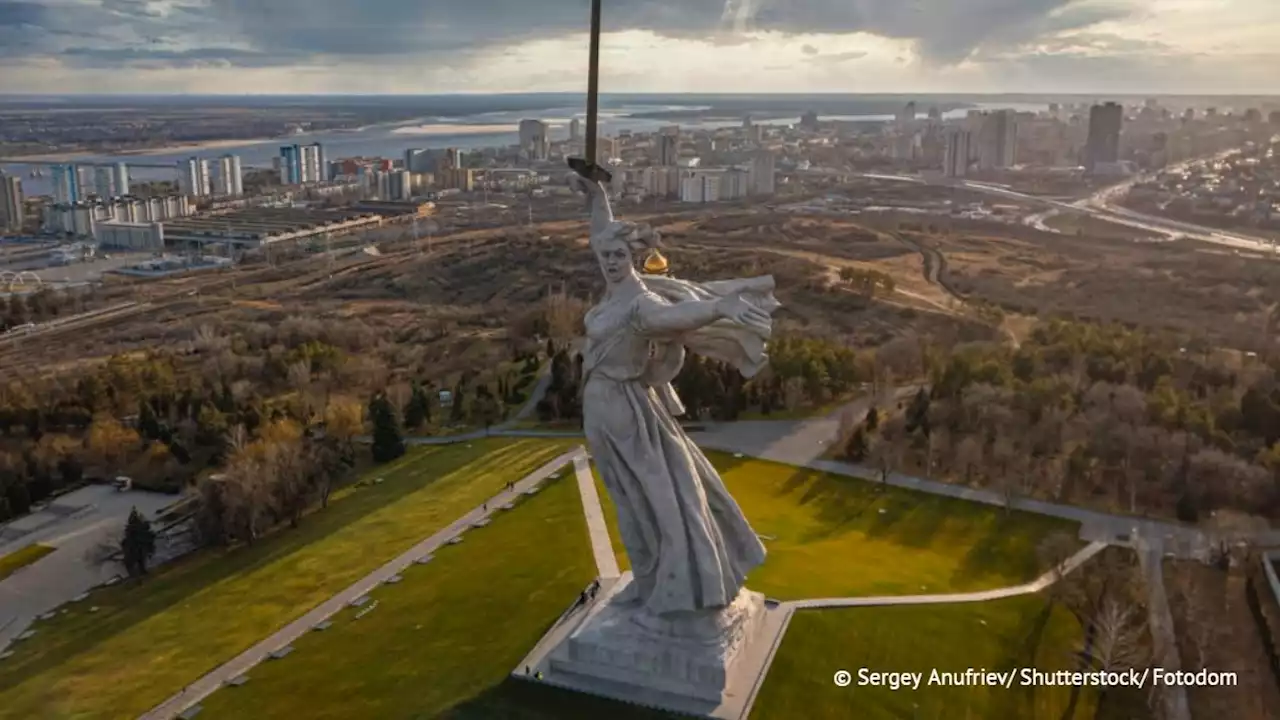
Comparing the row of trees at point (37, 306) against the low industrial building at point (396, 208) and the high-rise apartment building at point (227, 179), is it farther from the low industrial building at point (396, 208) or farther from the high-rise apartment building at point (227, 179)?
the high-rise apartment building at point (227, 179)

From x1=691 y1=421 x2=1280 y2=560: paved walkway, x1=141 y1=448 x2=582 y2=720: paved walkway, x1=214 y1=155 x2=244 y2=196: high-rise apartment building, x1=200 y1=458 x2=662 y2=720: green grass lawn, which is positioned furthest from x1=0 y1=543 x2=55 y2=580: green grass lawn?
x1=214 y1=155 x2=244 y2=196: high-rise apartment building

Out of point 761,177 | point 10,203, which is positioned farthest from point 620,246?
point 10,203

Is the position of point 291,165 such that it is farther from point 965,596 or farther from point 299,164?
point 965,596

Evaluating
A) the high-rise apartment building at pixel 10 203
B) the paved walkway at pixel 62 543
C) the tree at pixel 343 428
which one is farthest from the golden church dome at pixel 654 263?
the high-rise apartment building at pixel 10 203

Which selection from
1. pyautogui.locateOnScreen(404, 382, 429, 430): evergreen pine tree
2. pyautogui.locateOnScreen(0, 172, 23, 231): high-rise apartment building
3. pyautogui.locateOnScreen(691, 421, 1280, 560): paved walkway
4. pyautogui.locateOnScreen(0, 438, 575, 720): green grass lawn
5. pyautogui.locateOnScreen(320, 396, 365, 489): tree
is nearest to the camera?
pyautogui.locateOnScreen(0, 438, 575, 720): green grass lawn

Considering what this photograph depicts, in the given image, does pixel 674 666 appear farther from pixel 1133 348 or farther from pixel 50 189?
pixel 50 189

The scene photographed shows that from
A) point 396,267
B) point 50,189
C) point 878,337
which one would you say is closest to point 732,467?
point 878,337

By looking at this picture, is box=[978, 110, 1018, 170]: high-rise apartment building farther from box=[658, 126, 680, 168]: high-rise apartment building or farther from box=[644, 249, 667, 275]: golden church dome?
box=[644, 249, 667, 275]: golden church dome
